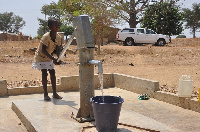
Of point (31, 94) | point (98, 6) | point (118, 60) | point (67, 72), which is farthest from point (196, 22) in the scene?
point (31, 94)

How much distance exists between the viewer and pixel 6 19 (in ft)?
213

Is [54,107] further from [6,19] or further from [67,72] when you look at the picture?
[6,19]

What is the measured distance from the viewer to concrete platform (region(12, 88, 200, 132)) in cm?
407

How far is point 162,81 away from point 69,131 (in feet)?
16.7

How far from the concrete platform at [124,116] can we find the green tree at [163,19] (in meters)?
24.0

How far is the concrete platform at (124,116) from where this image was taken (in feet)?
13.4

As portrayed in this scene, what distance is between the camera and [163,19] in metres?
29.9

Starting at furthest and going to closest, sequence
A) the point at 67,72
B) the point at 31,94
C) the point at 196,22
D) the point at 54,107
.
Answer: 1. the point at 196,22
2. the point at 67,72
3. the point at 31,94
4. the point at 54,107

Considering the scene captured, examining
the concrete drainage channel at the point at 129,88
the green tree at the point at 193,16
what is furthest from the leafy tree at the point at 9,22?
the concrete drainage channel at the point at 129,88

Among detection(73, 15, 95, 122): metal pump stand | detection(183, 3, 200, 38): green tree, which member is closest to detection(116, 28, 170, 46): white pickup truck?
detection(73, 15, 95, 122): metal pump stand

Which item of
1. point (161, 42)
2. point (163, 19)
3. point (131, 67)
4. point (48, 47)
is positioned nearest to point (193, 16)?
point (163, 19)

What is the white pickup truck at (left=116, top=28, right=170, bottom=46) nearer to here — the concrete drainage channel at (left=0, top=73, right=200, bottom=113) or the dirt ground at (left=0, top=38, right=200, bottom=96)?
the dirt ground at (left=0, top=38, right=200, bottom=96)

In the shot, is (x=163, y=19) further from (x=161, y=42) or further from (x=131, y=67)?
(x=131, y=67)

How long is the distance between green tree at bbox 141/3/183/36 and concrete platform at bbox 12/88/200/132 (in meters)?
24.0
